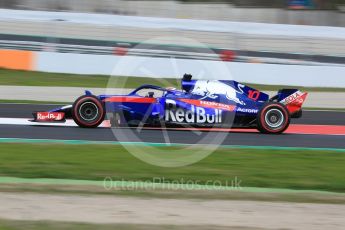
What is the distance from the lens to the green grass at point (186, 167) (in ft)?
24.4

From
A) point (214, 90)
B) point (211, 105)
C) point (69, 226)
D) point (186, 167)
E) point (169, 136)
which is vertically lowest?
point (69, 226)

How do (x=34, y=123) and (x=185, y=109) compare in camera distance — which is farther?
(x=34, y=123)

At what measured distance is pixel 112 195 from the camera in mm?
6457

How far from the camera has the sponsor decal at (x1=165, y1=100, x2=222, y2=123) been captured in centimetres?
1087

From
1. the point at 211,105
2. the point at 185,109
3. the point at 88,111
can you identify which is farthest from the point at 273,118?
the point at 88,111

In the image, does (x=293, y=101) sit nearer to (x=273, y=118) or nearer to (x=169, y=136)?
(x=273, y=118)

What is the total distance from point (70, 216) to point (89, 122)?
5.62 m

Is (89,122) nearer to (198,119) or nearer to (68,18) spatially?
(198,119)

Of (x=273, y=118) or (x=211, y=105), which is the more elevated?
(x=211, y=105)

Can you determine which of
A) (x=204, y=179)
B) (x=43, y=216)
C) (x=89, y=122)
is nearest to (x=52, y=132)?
(x=89, y=122)

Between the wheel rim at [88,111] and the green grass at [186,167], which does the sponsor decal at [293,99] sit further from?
the wheel rim at [88,111]

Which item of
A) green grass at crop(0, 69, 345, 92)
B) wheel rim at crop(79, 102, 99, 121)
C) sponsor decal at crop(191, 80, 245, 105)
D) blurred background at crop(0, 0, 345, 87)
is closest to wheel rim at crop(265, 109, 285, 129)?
sponsor decal at crop(191, 80, 245, 105)

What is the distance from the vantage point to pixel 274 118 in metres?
11.3

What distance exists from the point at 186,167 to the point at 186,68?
12.6 meters
